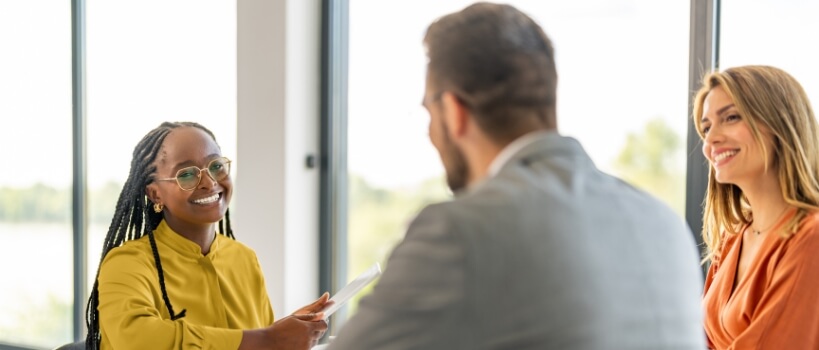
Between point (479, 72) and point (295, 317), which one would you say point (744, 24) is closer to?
point (295, 317)

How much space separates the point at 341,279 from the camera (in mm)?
3701

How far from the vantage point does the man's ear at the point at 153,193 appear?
7.41ft

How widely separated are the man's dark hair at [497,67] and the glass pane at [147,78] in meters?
A: 2.62

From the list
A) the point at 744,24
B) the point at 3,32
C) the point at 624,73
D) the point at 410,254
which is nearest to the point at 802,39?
the point at 744,24

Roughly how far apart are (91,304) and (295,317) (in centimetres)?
58

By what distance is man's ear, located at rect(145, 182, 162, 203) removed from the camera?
7.41 ft

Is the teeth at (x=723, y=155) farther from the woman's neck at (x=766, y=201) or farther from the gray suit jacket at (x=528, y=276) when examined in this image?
the gray suit jacket at (x=528, y=276)

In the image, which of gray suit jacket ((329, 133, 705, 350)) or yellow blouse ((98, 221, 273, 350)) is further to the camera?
yellow blouse ((98, 221, 273, 350))

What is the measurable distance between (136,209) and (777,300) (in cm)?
163

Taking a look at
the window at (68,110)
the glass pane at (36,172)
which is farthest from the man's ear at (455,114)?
the glass pane at (36,172)

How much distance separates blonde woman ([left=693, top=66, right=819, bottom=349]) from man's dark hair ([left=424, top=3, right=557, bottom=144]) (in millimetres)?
1203

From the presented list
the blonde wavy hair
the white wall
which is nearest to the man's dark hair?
the blonde wavy hair

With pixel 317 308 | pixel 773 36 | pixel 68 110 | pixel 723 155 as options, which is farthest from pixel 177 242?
pixel 68 110

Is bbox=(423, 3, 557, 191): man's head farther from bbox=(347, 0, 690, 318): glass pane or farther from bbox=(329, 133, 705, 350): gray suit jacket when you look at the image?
bbox=(347, 0, 690, 318): glass pane
